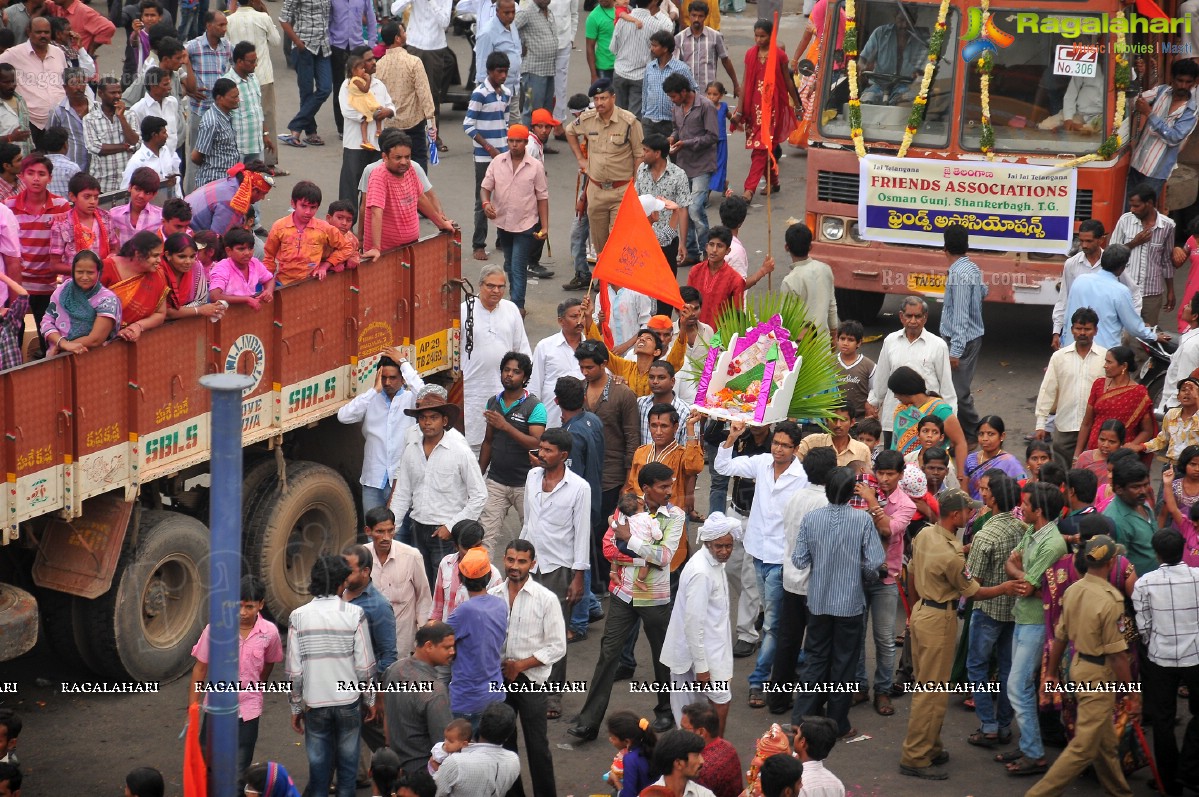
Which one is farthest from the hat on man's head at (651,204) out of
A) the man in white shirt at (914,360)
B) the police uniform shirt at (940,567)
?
the police uniform shirt at (940,567)

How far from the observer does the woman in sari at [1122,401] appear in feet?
33.7

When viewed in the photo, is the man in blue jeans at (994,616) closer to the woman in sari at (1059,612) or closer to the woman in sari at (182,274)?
the woman in sari at (1059,612)

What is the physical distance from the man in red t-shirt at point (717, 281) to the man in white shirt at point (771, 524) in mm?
2535

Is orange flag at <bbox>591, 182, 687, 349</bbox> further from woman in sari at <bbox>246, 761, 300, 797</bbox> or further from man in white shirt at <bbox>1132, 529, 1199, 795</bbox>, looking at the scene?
woman in sari at <bbox>246, 761, 300, 797</bbox>

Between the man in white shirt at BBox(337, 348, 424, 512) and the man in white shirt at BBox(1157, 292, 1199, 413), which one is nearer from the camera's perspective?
the man in white shirt at BBox(337, 348, 424, 512)

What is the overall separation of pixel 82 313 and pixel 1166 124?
8.89 m

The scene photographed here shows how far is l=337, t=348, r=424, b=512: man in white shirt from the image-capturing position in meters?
9.96

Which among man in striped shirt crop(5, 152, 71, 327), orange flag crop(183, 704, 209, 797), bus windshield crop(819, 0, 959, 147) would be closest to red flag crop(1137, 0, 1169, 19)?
bus windshield crop(819, 0, 959, 147)

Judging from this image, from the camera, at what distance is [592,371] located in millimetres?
10164

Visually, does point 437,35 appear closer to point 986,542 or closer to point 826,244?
point 826,244

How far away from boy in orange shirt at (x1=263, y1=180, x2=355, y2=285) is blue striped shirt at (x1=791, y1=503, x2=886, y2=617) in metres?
3.17

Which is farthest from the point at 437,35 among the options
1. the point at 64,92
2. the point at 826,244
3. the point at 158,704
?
the point at 158,704

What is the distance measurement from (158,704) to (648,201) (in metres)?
5.50

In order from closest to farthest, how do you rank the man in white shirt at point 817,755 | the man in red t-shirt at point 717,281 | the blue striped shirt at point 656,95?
the man in white shirt at point 817,755 → the man in red t-shirt at point 717,281 → the blue striped shirt at point 656,95
